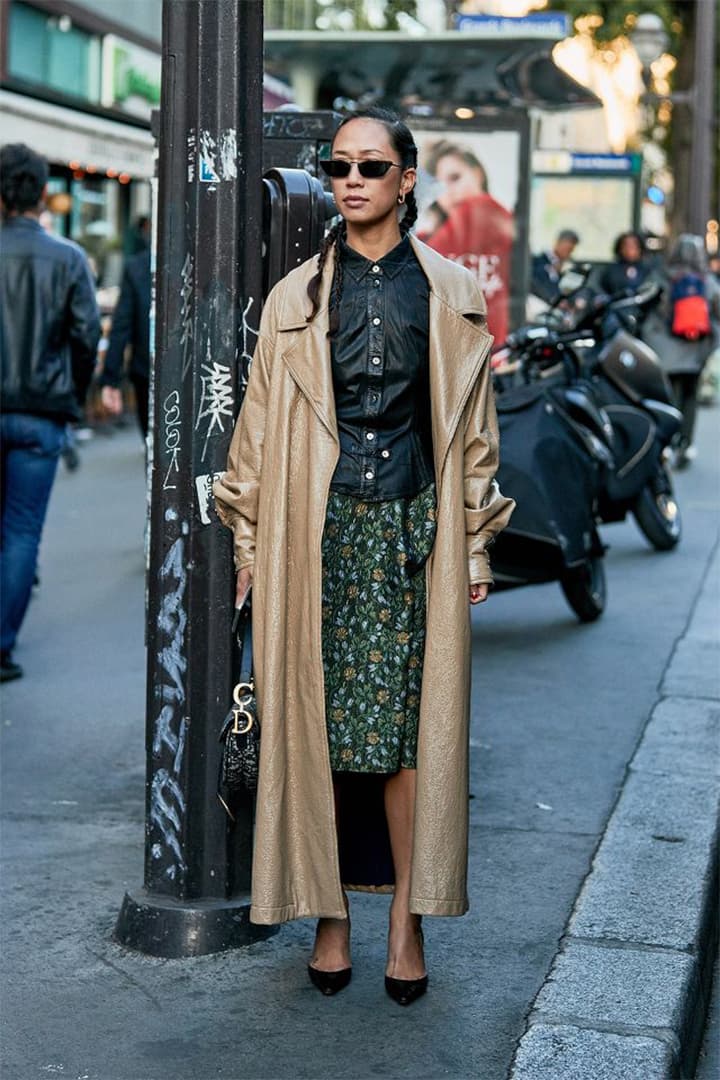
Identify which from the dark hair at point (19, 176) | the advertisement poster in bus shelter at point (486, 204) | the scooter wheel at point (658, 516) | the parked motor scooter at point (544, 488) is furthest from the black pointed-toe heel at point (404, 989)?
the advertisement poster in bus shelter at point (486, 204)

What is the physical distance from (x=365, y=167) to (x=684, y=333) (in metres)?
12.3

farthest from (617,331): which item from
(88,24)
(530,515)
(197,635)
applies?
(88,24)

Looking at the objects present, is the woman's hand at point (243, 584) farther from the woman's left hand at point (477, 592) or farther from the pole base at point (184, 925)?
the pole base at point (184, 925)

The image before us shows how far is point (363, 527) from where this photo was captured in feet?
13.6

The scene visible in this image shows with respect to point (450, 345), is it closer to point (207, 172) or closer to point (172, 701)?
point (207, 172)

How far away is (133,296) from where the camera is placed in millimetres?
11680

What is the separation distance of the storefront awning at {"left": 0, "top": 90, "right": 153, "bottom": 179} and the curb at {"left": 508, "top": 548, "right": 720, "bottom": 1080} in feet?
43.8

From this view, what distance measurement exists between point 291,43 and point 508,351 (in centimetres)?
444

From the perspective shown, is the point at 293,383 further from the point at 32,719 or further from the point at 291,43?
the point at 291,43

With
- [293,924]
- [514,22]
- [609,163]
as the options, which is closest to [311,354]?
[293,924]

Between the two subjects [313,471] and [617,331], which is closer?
[313,471]

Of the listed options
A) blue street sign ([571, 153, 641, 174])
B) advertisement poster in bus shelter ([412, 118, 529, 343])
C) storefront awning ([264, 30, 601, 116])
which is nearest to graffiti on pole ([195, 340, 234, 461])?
storefront awning ([264, 30, 601, 116])

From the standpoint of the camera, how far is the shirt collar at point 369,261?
4188 mm

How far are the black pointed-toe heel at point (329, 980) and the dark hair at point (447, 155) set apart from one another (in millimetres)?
9395
